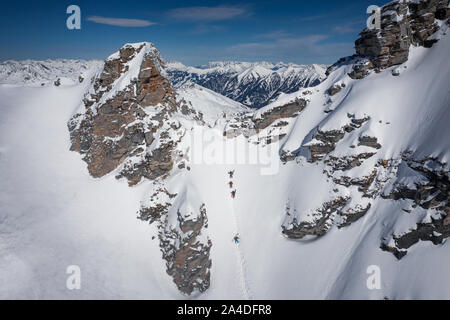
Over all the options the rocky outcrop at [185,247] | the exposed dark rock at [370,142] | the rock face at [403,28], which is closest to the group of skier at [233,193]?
the rocky outcrop at [185,247]

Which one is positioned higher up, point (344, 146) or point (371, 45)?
point (371, 45)

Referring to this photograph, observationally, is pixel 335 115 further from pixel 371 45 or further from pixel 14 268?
pixel 14 268

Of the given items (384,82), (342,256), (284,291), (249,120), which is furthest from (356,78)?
(284,291)

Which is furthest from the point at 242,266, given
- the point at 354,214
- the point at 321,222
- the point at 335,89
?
the point at 335,89

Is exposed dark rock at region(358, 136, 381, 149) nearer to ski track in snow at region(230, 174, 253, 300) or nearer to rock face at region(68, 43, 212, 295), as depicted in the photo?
ski track in snow at region(230, 174, 253, 300)

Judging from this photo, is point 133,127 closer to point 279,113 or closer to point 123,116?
point 123,116

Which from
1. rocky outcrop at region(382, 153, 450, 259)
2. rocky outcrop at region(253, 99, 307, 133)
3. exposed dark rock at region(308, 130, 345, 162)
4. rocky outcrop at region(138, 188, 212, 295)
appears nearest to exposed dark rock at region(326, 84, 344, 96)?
rocky outcrop at region(253, 99, 307, 133)

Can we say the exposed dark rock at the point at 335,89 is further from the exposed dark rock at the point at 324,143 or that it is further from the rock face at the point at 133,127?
the rock face at the point at 133,127
